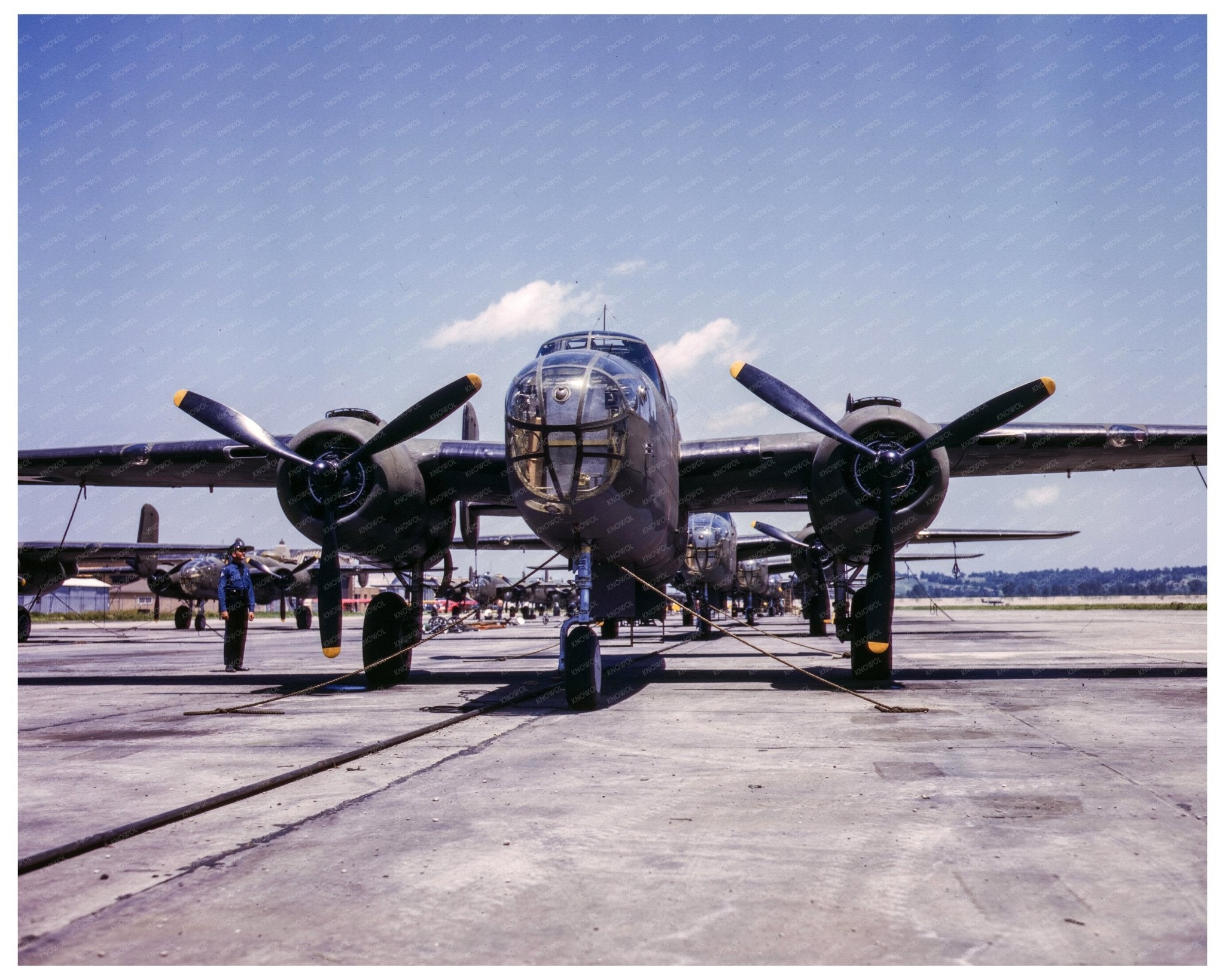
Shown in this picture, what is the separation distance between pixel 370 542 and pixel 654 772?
7781 millimetres

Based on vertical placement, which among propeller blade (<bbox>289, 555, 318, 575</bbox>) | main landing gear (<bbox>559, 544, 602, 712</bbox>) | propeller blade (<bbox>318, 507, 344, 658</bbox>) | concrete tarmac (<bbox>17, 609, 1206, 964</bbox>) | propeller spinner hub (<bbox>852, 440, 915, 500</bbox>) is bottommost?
concrete tarmac (<bbox>17, 609, 1206, 964</bbox>)

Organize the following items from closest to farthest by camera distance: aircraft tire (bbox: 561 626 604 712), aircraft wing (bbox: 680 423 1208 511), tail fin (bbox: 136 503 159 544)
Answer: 1. aircraft tire (bbox: 561 626 604 712)
2. aircraft wing (bbox: 680 423 1208 511)
3. tail fin (bbox: 136 503 159 544)

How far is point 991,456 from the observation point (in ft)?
53.0

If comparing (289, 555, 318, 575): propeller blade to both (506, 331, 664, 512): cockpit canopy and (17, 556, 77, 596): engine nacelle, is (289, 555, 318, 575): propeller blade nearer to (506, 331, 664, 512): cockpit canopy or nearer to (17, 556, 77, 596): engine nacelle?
(17, 556, 77, 596): engine nacelle

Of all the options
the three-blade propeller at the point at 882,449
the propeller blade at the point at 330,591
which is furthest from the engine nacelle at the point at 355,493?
the three-blade propeller at the point at 882,449

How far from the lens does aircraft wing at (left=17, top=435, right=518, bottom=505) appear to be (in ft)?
49.1

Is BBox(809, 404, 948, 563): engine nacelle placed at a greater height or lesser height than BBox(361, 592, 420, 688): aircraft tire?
greater

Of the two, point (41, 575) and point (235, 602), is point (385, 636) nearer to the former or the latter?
point (235, 602)

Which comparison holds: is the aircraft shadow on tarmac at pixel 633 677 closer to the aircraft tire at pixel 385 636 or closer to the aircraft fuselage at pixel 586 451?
the aircraft tire at pixel 385 636

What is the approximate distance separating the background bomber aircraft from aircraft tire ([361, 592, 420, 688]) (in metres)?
0.03

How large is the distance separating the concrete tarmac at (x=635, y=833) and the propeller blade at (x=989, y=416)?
132 inches

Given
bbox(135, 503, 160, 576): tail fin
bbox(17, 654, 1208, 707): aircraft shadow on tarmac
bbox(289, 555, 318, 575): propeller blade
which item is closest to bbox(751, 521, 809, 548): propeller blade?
bbox(17, 654, 1208, 707): aircraft shadow on tarmac

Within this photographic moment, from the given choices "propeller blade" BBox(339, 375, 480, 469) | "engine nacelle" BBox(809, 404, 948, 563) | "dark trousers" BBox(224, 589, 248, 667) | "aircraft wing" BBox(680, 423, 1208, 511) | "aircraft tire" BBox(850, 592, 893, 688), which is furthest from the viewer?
"dark trousers" BBox(224, 589, 248, 667)
